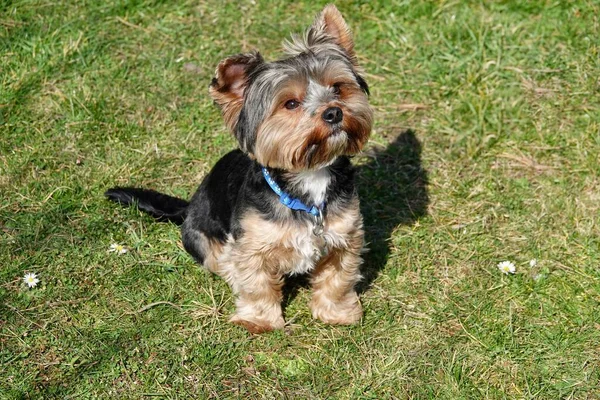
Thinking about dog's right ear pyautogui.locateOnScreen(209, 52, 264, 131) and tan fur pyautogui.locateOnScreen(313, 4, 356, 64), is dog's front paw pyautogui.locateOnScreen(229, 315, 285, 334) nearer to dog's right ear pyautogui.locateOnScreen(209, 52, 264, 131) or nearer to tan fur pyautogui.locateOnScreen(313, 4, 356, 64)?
dog's right ear pyautogui.locateOnScreen(209, 52, 264, 131)

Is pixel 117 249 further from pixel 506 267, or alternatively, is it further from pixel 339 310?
pixel 506 267

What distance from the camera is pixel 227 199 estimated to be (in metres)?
5.59

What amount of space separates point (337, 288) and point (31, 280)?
93.7 inches

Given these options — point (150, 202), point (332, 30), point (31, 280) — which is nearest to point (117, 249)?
point (150, 202)

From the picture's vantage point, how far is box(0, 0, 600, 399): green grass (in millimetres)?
5500

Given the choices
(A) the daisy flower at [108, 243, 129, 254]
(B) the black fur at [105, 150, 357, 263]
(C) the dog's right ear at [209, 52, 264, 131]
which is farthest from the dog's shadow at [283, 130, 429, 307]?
(C) the dog's right ear at [209, 52, 264, 131]

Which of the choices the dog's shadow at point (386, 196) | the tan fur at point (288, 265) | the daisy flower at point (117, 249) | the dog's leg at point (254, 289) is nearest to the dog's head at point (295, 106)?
the tan fur at point (288, 265)

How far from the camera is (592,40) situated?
8062mm

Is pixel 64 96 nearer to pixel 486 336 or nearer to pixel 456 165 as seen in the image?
A: pixel 456 165

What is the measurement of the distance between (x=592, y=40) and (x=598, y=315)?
11.5ft

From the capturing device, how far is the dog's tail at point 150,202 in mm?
6441

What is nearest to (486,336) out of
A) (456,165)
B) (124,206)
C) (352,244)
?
(352,244)

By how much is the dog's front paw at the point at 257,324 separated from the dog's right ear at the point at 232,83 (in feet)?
5.14

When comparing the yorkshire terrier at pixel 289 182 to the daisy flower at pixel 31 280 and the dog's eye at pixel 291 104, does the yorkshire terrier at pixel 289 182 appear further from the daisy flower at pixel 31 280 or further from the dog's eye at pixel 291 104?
the daisy flower at pixel 31 280
